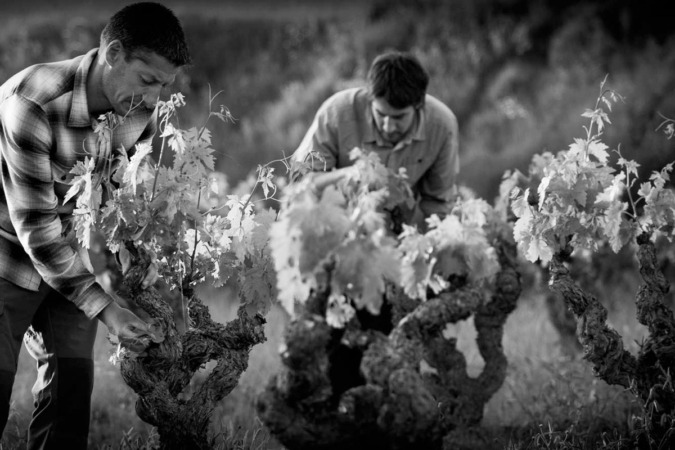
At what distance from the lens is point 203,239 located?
154 inches

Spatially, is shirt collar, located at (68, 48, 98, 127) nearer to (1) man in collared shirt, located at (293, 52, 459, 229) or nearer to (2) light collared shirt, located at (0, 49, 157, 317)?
(2) light collared shirt, located at (0, 49, 157, 317)

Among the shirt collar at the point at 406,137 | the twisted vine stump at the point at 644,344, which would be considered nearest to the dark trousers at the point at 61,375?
the shirt collar at the point at 406,137

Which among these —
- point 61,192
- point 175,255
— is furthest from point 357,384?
point 61,192

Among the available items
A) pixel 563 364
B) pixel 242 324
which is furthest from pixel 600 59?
pixel 242 324

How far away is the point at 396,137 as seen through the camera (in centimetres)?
496

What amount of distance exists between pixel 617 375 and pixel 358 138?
1.86 metres

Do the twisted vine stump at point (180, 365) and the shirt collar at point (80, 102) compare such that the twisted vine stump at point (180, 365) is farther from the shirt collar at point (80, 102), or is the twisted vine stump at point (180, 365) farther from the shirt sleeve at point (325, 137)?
the shirt sleeve at point (325, 137)

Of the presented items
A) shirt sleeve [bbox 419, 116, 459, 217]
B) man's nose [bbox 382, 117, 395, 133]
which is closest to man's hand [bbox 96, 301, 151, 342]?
man's nose [bbox 382, 117, 395, 133]

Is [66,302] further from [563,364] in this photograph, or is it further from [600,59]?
[600,59]

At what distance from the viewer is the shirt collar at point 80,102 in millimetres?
3535

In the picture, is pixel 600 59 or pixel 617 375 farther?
pixel 600 59

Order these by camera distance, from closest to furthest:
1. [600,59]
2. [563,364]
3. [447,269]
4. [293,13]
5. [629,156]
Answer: [447,269], [563,364], [629,156], [600,59], [293,13]

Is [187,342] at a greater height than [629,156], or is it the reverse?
[629,156]

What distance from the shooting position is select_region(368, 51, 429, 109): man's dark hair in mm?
4527
